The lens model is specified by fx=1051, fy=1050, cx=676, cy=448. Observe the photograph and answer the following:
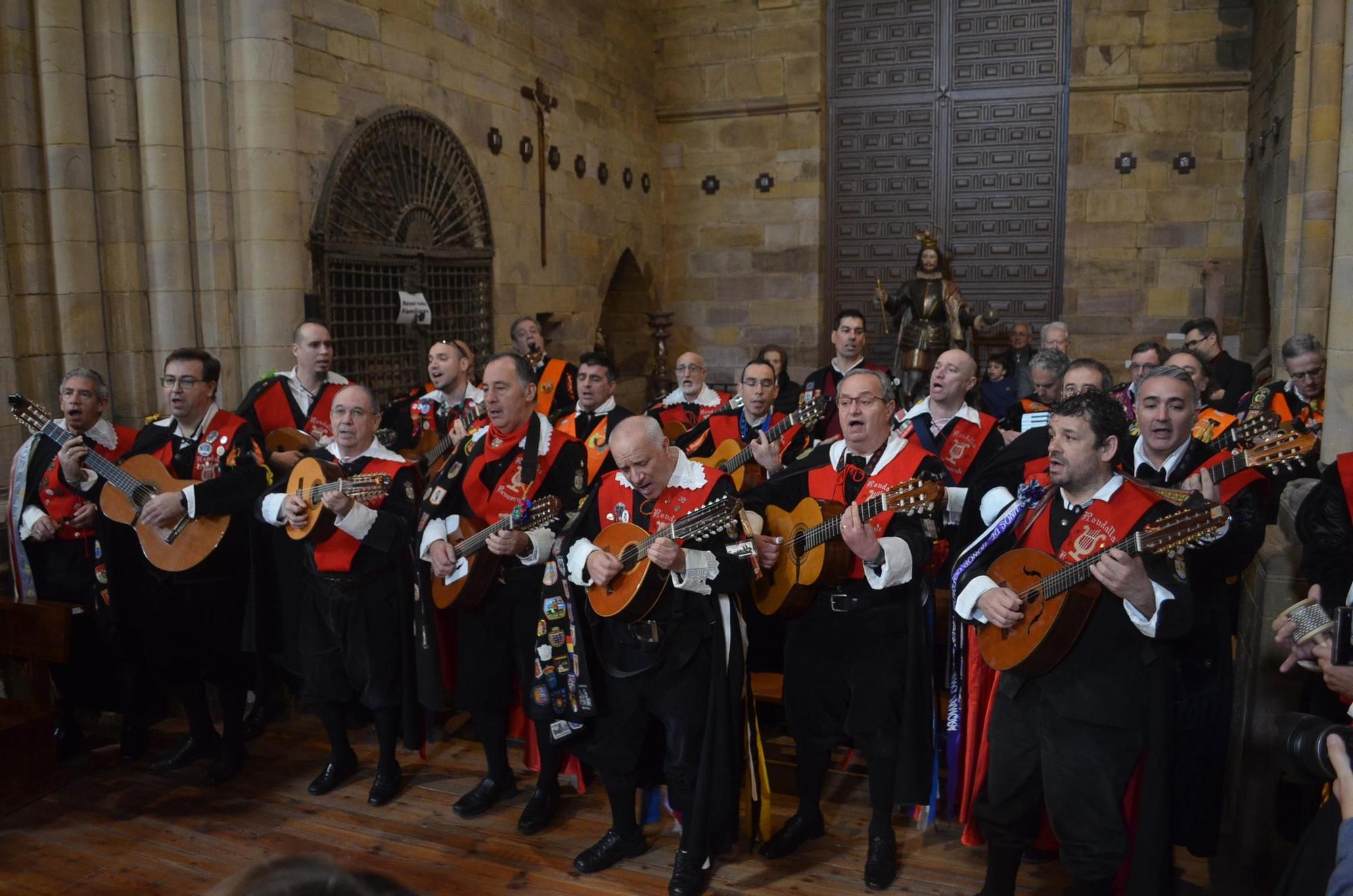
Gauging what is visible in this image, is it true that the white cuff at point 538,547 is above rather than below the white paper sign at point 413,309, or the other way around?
below

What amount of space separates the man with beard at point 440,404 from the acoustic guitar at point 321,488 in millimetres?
1610

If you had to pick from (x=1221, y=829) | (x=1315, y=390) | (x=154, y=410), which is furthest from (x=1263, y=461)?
(x=154, y=410)

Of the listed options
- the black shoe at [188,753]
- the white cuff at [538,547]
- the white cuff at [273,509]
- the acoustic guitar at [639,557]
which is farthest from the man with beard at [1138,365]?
the black shoe at [188,753]

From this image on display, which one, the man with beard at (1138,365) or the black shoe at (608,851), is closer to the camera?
the black shoe at (608,851)

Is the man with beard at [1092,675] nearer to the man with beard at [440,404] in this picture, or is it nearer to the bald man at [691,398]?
the man with beard at [440,404]

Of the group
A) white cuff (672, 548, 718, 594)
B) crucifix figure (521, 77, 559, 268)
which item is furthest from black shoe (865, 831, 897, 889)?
crucifix figure (521, 77, 559, 268)

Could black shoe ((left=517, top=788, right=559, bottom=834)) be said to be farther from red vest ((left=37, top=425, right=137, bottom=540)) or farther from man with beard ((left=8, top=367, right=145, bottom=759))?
red vest ((left=37, top=425, right=137, bottom=540))

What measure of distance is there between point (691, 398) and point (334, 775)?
3312 millimetres

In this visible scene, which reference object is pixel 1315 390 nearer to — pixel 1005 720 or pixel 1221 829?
pixel 1221 829

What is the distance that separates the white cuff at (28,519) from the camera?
484 cm

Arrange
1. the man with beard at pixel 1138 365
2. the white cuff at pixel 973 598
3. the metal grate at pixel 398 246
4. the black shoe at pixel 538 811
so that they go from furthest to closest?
the metal grate at pixel 398 246, the man with beard at pixel 1138 365, the black shoe at pixel 538 811, the white cuff at pixel 973 598

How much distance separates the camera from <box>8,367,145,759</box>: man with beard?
15.9ft

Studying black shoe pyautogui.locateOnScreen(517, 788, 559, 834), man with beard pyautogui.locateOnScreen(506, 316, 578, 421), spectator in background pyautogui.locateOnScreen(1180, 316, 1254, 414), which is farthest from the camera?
man with beard pyautogui.locateOnScreen(506, 316, 578, 421)

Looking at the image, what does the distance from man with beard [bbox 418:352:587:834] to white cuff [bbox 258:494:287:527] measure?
577mm
